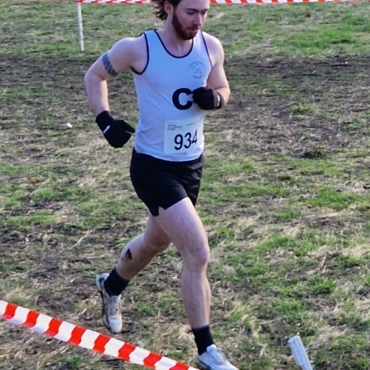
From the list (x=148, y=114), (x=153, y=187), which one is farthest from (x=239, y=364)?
(x=148, y=114)

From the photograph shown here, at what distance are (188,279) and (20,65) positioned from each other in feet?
27.1

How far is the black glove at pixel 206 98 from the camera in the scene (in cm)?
445

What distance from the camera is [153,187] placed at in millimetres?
4508

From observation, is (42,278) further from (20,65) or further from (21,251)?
(20,65)

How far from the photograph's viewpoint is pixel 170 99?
14.8 feet

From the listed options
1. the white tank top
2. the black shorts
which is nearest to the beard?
the white tank top

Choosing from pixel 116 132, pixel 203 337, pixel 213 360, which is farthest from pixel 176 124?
pixel 213 360

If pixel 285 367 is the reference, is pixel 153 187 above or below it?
above

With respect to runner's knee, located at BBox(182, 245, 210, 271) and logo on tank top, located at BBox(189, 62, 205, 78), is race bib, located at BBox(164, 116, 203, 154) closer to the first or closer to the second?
logo on tank top, located at BBox(189, 62, 205, 78)

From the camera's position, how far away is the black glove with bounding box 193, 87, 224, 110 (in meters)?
4.45

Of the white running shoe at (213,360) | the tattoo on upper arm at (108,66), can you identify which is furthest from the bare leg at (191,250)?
the tattoo on upper arm at (108,66)

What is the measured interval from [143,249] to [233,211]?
201 cm

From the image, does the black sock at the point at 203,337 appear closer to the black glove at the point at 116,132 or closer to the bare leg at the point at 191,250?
the bare leg at the point at 191,250

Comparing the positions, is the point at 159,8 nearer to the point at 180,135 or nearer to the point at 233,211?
the point at 180,135
